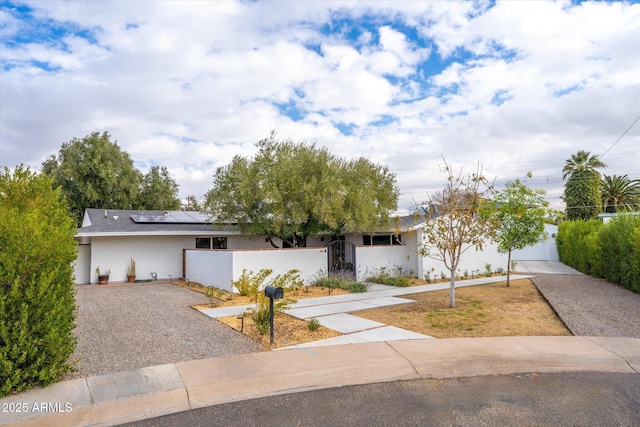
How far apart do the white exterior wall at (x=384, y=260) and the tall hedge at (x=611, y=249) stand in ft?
22.5

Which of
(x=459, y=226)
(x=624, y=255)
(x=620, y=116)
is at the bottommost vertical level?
(x=624, y=255)

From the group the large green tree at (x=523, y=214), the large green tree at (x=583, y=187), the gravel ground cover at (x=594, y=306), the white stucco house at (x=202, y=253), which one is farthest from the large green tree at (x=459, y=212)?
the large green tree at (x=583, y=187)

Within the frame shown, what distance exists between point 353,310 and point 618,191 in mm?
37218

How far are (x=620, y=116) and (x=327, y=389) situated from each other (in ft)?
60.6

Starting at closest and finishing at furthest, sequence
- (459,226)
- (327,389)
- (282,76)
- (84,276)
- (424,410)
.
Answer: (424,410) → (327,389) → (459,226) → (282,76) → (84,276)

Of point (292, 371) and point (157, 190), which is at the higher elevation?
point (157, 190)

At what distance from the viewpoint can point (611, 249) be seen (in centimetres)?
1368

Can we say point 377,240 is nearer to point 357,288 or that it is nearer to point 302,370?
point 357,288

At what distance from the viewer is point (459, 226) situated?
9773 millimetres

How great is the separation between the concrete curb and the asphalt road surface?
24 centimetres

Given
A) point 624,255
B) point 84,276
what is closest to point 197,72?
point 84,276

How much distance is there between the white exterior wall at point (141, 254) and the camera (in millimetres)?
15484

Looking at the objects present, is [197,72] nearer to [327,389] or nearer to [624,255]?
[327,389]

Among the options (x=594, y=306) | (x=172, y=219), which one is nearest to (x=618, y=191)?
(x=594, y=306)
